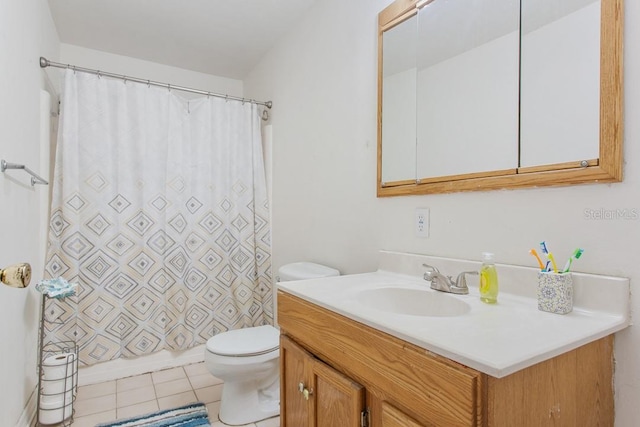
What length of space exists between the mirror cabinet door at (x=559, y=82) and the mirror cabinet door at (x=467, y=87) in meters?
0.04

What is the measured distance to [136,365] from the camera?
2281 millimetres

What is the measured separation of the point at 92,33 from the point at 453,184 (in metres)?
2.52

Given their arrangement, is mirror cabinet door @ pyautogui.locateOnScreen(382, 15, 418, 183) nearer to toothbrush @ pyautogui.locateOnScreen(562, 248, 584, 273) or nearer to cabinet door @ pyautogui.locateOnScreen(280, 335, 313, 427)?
toothbrush @ pyautogui.locateOnScreen(562, 248, 584, 273)

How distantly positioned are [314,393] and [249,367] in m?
0.68

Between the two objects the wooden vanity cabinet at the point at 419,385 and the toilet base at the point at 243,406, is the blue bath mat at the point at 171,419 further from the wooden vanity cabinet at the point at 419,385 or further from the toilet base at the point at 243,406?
the wooden vanity cabinet at the point at 419,385

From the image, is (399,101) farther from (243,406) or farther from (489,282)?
(243,406)

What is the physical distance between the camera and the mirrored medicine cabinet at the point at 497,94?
90cm

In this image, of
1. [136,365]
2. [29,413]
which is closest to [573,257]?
[29,413]

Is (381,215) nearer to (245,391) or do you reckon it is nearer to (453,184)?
→ (453,184)

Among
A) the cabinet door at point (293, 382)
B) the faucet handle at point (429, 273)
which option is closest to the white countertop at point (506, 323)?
the faucet handle at point (429, 273)

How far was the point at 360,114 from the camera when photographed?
1.71 m

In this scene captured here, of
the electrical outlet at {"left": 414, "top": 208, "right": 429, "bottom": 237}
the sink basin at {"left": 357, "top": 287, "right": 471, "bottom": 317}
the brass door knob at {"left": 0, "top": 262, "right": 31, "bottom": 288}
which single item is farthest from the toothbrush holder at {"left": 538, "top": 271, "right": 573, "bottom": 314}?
the brass door knob at {"left": 0, "top": 262, "right": 31, "bottom": 288}

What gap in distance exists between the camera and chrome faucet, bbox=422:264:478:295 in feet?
3.69

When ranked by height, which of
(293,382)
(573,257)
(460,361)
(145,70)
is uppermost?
(145,70)
